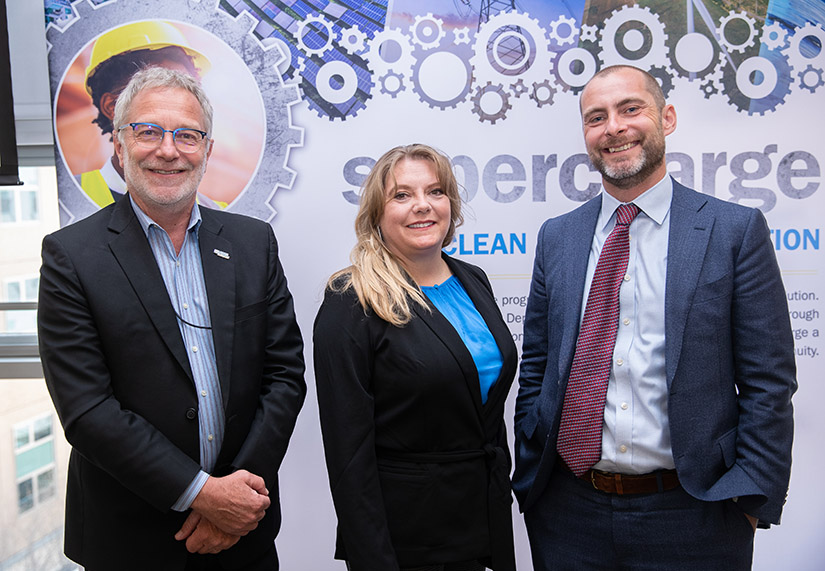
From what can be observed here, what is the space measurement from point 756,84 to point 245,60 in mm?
2062

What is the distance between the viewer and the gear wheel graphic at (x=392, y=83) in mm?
2596

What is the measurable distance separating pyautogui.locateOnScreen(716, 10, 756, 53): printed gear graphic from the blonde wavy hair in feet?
4.63

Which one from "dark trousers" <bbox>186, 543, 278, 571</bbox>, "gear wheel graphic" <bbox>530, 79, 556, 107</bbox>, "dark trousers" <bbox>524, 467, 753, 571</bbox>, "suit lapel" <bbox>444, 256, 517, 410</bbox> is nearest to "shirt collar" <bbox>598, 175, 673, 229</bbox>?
"suit lapel" <bbox>444, 256, 517, 410</bbox>

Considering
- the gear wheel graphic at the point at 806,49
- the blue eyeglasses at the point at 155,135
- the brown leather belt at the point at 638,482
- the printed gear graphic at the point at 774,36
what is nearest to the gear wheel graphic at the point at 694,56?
the printed gear graphic at the point at 774,36

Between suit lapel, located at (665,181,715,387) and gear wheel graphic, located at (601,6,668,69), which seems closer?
suit lapel, located at (665,181,715,387)

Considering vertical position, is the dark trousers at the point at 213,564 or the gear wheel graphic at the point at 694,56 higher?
the gear wheel graphic at the point at 694,56

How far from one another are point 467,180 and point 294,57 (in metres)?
0.87

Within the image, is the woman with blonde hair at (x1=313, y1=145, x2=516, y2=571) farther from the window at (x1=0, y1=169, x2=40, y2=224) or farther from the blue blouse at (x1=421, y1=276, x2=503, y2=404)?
the window at (x1=0, y1=169, x2=40, y2=224)

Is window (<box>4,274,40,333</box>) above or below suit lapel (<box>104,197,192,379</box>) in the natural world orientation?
below

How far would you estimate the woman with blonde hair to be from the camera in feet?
5.51

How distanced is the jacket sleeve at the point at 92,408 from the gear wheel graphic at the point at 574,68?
6.27 ft

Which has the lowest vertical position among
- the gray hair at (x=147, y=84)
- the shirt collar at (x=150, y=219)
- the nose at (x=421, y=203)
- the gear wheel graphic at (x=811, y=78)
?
the shirt collar at (x=150, y=219)

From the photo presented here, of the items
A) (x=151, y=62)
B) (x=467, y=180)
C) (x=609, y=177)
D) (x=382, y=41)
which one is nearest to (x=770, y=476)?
(x=609, y=177)

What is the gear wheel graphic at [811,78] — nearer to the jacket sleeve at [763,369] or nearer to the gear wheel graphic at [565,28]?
the gear wheel graphic at [565,28]
